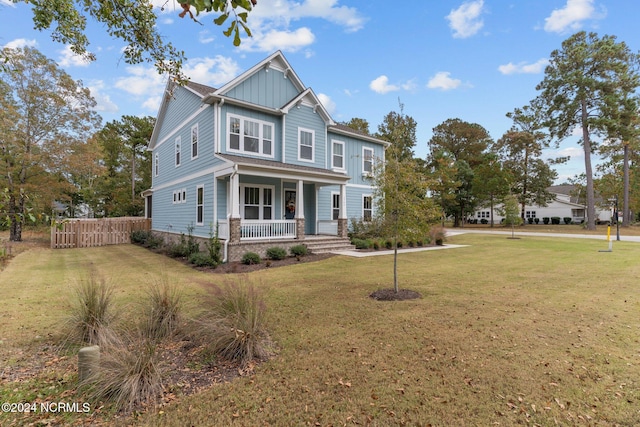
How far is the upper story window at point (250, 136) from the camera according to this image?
45.8ft

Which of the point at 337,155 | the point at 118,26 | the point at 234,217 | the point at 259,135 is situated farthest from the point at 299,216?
the point at 118,26

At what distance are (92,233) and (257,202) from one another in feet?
38.8

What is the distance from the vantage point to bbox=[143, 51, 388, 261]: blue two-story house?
13070mm

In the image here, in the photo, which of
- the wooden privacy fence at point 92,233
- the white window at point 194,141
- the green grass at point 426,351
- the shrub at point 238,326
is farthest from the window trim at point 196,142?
the shrub at point 238,326

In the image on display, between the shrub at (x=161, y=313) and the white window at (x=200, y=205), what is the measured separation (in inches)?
410

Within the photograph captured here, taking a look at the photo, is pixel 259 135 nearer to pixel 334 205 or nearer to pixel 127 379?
pixel 334 205

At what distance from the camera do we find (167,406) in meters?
3.07

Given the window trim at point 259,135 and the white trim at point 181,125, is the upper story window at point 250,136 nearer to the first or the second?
the window trim at point 259,135

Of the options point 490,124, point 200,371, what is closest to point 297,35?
point 200,371

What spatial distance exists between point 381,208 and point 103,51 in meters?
6.33

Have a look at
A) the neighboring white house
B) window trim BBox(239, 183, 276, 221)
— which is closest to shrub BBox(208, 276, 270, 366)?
window trim BBox(239, 183, 276, 221)

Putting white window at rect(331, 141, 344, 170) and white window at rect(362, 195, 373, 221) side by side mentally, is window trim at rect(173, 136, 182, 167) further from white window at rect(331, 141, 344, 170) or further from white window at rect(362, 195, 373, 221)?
white window at rect(362, 195, 373, 221)

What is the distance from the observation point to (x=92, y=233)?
18.8 m

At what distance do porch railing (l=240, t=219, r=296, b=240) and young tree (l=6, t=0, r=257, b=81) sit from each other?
821 cm
